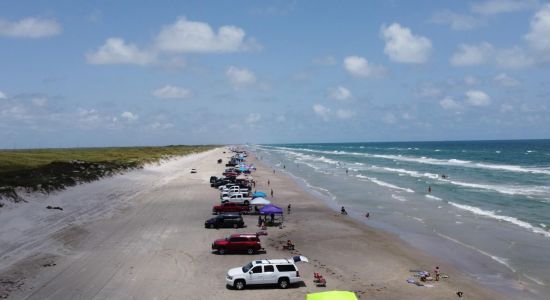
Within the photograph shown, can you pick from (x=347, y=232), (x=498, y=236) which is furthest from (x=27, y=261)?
(x=498, y=236)

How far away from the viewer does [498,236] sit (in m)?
36.3

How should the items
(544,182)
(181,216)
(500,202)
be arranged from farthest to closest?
(544,182), (500,202), (181,216)

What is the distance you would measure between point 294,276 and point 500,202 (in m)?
39.5

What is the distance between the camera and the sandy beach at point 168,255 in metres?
23.0

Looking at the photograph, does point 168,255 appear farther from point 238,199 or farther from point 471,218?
point 471,218

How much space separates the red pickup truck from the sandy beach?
1.13 m

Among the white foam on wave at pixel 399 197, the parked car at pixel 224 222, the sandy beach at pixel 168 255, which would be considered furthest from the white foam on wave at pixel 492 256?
the white foam on wave at pixel 399 197

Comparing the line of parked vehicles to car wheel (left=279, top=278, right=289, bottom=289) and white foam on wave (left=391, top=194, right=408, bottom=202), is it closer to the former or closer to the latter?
car wheel (left=279, top=278, right=289, bottom=289)

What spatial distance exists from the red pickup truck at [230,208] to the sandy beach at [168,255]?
113 centimetres

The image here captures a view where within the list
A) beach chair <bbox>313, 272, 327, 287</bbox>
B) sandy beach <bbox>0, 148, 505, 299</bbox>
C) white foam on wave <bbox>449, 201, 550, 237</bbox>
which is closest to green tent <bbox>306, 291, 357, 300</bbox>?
sandy beach <bbox>0, 148, 505, 299</bbox>

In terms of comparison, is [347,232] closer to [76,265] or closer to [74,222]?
[76,265]

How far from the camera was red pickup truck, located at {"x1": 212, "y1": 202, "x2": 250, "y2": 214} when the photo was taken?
148 ft

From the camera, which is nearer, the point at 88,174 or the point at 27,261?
the point at 27,261

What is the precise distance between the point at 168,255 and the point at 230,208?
15992mm
